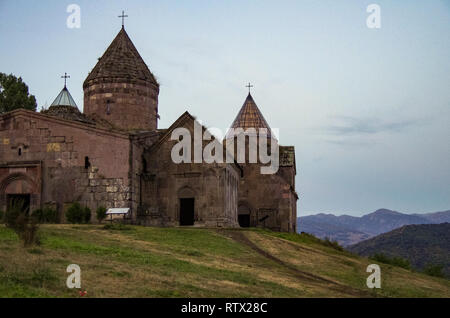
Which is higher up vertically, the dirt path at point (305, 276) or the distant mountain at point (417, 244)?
the dirt path at point (305, 276)

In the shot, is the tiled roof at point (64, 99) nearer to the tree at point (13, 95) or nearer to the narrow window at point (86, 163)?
the tree at point (13, 95)

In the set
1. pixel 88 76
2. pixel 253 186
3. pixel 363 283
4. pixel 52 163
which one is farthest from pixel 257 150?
pixel 363 283

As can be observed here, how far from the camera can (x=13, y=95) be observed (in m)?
39.2

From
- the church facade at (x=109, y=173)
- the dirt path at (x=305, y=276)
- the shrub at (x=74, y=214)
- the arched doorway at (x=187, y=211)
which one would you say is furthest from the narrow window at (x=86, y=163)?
the dirt path at (x=305, y=276)

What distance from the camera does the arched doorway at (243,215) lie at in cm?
3488

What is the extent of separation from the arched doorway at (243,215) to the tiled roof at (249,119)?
15.1ft

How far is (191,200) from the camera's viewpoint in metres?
29.0

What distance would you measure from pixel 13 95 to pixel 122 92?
10.7 m

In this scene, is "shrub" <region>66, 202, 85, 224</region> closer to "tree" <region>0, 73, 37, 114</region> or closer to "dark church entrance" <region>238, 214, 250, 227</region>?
"dark church entrance" <region>238, 214, 250, 227</region>

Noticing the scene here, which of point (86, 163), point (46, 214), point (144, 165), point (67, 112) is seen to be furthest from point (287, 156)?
point (46, 214)

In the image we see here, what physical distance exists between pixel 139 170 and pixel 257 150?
991cm

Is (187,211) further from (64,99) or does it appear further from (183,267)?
(183,267)

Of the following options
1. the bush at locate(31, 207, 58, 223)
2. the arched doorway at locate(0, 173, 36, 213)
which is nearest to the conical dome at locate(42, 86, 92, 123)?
the arched doorway at locate(0, 173, 36, 213)

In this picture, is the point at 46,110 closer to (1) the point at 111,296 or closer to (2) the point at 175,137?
(2) the point at 175,137
